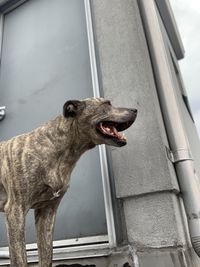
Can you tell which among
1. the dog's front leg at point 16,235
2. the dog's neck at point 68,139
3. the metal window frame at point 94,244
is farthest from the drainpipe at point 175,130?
the dog's front leg at point 16,235

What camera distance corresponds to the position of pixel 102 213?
92.0 inches

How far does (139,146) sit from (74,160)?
1.82 ft

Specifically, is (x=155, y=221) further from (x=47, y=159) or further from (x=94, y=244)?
(x=47, y=159)

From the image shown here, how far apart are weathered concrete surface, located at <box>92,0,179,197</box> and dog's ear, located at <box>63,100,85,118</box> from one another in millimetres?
561

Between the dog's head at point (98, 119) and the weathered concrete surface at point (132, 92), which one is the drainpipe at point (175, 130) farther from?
the dog's head at point (98, 119)

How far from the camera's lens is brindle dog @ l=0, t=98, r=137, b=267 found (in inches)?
68.2

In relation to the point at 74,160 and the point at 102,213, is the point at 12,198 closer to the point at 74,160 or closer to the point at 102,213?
the point at 74,160

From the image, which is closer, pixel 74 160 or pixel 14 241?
pixel 14 241

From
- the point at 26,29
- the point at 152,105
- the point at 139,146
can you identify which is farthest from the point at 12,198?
the point at 26,29

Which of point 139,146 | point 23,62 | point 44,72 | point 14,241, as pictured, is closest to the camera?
point 14,241

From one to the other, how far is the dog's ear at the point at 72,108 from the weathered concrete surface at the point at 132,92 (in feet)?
1.84

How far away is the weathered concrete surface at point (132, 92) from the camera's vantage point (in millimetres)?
2109

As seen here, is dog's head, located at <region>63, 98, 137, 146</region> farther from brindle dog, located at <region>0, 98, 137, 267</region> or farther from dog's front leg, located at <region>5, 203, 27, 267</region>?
dog's front leg, located at <region>5, 203, 27, 267</region>

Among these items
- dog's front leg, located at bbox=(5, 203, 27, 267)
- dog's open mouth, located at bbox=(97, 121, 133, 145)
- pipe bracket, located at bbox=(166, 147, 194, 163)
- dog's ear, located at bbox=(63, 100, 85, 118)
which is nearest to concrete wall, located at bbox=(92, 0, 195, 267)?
pipe bracket, located at bbox=(166, 147, 194, 163)
